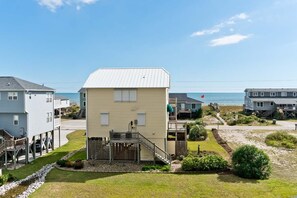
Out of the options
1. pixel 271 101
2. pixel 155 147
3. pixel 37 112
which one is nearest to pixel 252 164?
Answer: pixel 155 147

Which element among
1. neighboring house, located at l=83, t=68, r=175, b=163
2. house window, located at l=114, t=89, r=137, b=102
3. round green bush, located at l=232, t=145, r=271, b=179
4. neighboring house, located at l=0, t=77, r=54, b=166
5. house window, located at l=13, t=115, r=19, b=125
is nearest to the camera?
round green bush, located at l=232, t=145, r=271, b=179

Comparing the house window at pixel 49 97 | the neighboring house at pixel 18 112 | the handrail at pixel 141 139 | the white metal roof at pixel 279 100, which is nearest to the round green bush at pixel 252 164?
the handrail at pixel 141 139

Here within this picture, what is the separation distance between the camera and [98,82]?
88.7 ft

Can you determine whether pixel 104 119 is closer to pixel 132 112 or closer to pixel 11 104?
pixel 132 112

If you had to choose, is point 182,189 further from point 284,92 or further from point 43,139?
point 284,92

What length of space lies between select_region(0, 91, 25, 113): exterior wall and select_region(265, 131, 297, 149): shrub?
28629mm

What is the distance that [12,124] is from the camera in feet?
90.7

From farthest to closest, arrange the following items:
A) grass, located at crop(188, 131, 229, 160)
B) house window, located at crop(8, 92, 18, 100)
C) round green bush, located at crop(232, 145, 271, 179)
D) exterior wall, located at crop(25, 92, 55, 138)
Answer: grass, located at crop(188, 131, 229, 160)
exterior wall, located at crop(25, 92, 55, 138)
house window, located at crop(8, 92, 18, 100)
round green bush, located at crop(232, 145, 271, 179)

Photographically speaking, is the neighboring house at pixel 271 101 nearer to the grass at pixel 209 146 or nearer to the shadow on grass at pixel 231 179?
the grass at pixel 209 146

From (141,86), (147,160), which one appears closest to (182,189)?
(147,160)

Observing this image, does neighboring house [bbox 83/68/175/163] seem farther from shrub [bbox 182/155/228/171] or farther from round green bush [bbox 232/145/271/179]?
round green bush [bbox 232/145/271/179]

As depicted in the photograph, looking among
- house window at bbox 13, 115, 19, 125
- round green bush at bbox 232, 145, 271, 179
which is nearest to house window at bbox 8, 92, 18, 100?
house window at bbox 13, 115, 19, 125

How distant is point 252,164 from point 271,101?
51.4m

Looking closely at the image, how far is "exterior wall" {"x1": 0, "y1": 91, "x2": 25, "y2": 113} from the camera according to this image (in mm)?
27094
